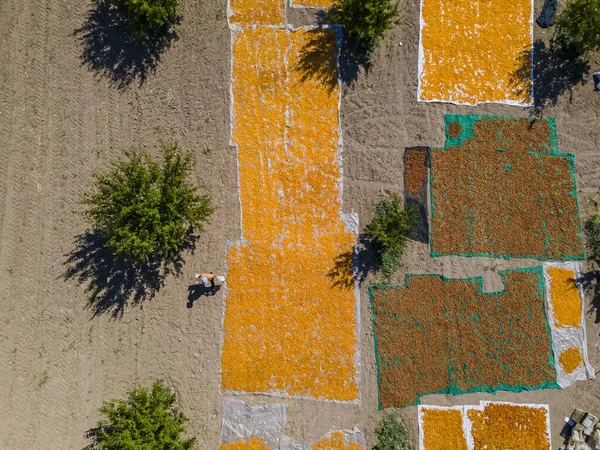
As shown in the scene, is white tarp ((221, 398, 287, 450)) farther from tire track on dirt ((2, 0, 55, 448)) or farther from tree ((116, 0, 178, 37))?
tree ((116, 0, 178, 37))

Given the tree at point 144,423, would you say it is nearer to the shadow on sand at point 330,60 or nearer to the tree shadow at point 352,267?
the tree shadow at point 352,267

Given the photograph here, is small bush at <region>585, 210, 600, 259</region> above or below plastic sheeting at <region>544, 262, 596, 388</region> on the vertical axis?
above

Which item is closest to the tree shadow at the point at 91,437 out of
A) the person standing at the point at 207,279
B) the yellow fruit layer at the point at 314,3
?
the person standing at the point at 207,279

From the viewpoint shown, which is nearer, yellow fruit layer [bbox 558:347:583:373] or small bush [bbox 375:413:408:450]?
small bush [bbox 375:413:408:450]

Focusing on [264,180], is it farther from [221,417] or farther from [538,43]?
[538,43]

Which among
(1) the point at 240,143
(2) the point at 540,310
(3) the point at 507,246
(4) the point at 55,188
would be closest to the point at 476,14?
(3) the point at 507,246

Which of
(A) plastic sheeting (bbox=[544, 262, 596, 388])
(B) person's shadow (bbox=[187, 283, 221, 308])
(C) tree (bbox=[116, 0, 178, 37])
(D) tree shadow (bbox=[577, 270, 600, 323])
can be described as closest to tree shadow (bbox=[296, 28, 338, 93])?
(C) tree (bbox=[116, 0, 178, 37])
